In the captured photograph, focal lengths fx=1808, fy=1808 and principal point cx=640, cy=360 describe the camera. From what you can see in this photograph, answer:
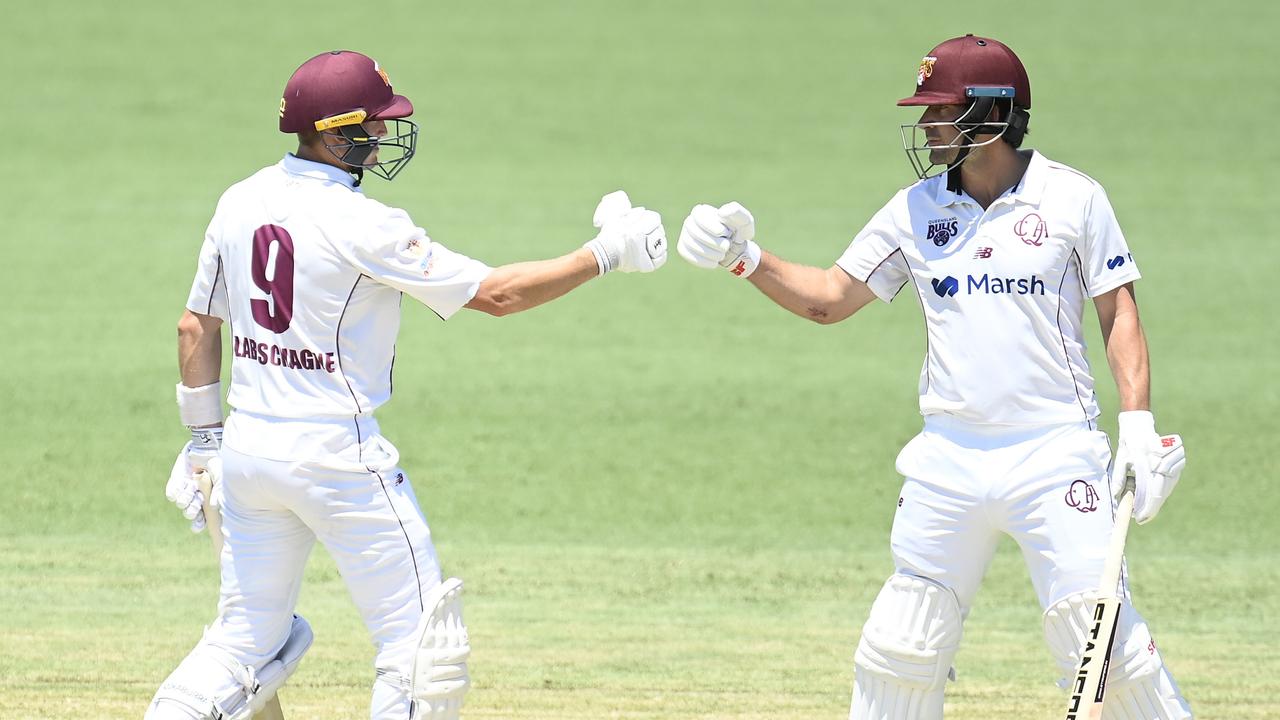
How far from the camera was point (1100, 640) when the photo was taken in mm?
5406

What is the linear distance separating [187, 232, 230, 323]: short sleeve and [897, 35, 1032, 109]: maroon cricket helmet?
89.3 inches

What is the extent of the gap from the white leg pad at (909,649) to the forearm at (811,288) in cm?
100

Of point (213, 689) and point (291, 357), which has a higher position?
point (291, 357)

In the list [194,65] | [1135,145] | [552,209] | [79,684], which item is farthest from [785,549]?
[194,65]

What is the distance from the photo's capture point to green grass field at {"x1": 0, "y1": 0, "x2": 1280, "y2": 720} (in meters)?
8.43

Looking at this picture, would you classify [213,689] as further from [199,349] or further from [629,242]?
[629,242]

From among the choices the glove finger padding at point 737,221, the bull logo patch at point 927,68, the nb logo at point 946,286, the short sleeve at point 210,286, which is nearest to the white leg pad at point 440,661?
the short sleeve at point 210,286

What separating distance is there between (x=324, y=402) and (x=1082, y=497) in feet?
7.76

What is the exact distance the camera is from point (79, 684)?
7391 millimetres

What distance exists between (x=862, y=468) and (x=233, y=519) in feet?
23.4

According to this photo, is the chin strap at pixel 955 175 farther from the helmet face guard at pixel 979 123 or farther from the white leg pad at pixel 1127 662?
the white leg pad at pixel 1127 662

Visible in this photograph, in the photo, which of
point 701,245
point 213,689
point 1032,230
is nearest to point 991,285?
point 1032,230

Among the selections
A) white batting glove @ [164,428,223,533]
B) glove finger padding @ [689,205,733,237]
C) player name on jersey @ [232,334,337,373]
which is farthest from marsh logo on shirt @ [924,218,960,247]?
white batting glove @ [164,428,223,533]

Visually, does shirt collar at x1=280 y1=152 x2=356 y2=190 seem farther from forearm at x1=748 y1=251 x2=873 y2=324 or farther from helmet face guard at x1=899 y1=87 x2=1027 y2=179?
helmet face guard at x1=899 y1=87 x2=1027 y2=179
